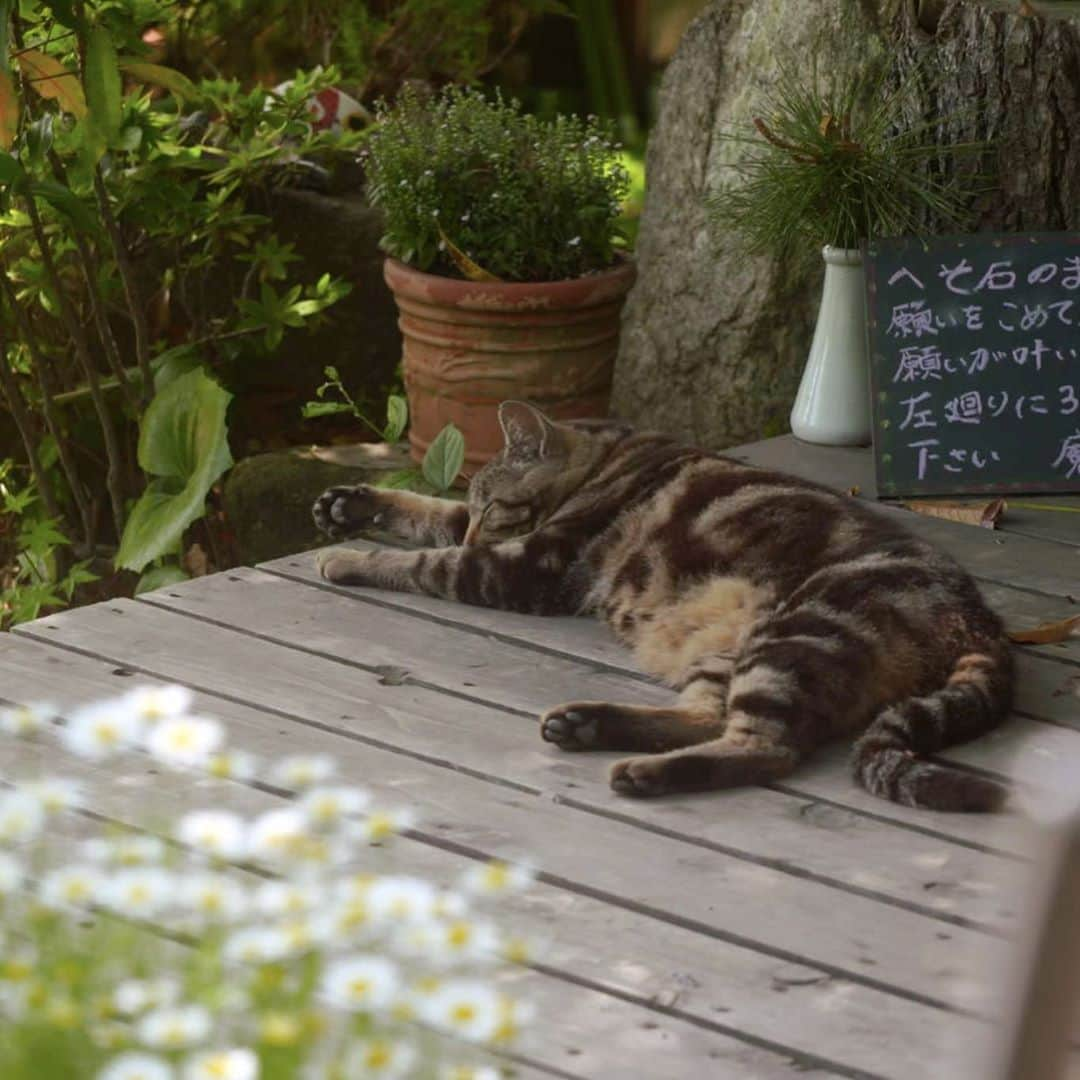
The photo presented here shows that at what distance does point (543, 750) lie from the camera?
2982 millimetres

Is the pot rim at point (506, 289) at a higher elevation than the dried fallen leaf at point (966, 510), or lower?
→ higher

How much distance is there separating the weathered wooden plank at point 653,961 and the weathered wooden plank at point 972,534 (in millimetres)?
1537

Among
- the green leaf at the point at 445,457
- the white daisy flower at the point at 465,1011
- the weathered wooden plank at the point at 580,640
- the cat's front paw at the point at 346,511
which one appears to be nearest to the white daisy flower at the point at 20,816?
the white daisy flower at the point at 465,1011

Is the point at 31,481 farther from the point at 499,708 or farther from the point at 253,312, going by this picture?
the point at 499,708

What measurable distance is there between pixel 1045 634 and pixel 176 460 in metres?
2.04

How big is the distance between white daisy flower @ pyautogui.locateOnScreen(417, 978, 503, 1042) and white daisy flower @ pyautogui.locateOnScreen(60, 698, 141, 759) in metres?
0.56

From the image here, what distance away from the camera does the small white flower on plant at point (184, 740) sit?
228cm

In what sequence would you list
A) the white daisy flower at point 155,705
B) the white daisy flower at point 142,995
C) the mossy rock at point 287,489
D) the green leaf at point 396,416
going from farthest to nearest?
1. the mossy rock at point 287,489
2. the green leaf at point 396,416
3. the white daisy flower at point 155,705
4. the white daisy flower at point 142,995

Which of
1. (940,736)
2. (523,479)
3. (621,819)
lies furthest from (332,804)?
(523,479)

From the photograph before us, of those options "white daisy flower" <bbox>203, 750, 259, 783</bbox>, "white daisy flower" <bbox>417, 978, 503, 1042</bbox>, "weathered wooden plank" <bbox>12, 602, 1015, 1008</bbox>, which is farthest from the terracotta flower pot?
"white daisy flower" <bbox>417, 978, 503, 1042</bbox>

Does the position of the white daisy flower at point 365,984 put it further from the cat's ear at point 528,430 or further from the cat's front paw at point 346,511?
the cat's front paw at point 346,511

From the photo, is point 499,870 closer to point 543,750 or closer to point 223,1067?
point 543,750

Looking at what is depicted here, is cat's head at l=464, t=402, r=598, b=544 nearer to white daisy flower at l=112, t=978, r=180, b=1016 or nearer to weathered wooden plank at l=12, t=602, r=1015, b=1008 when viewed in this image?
weathered wooden plank at l=12, t=602, r=1015, b=1008

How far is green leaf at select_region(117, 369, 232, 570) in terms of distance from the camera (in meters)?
4.12
